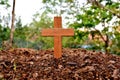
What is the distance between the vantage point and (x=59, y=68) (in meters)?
5.74

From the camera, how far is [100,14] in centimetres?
1081

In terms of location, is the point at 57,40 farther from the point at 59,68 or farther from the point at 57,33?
the point at 59,68

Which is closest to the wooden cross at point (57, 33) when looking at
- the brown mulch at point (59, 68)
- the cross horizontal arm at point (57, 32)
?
the cross horizontal arm at point (57, 32)

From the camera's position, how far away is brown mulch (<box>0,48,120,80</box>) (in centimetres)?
554

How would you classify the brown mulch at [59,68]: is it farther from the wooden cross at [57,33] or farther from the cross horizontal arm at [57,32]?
the cross horizontal arm at [57,32]

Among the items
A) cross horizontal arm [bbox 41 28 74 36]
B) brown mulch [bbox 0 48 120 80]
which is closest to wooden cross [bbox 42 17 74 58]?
cross horizontal arm [bbox 41 28 74 36]

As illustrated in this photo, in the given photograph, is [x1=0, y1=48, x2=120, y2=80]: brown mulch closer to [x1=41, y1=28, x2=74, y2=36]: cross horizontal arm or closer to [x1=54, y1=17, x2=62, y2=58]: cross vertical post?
[x1=54, y1=17, x2=62, y2=58]: cross vertical post

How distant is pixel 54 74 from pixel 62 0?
700 cm

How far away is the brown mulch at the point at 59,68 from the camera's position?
554 centimetres

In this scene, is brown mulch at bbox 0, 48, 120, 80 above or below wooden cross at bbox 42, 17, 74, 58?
below

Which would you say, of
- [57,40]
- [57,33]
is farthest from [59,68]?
[57,33]

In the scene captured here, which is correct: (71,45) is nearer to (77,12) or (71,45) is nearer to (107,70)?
(77,12)

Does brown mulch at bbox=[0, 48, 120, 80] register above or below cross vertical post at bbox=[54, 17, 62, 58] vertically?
below

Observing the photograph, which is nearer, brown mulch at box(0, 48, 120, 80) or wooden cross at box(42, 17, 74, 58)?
brown mulch at box(0, 48, 120, 80)
